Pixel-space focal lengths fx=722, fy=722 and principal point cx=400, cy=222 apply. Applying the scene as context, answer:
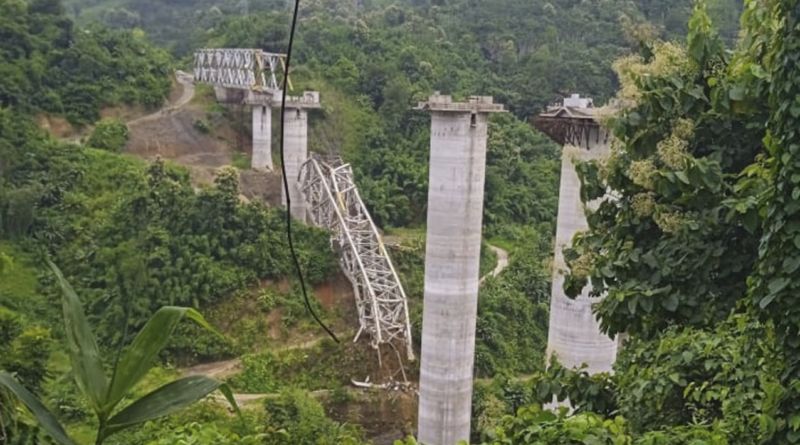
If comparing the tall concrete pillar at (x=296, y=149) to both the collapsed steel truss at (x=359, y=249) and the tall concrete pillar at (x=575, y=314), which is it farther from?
the tall concrete pillar at (x=575, y=314)

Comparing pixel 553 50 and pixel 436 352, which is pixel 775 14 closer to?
pixel 436 352

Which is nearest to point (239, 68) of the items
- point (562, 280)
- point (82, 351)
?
point (562, 280)

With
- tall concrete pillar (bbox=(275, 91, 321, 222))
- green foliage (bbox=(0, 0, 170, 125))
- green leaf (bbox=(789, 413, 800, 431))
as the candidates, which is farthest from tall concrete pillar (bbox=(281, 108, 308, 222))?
green leaf (bbox=(789, 413, 800, 431))

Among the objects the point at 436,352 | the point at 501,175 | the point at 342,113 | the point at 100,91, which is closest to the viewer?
the point at 436,352

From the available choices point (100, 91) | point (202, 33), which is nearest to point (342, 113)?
point (100, 91)

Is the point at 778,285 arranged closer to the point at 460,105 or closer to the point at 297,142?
the point at 460,105

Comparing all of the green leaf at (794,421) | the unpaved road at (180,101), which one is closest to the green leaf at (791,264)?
the green leaf at (794,421)

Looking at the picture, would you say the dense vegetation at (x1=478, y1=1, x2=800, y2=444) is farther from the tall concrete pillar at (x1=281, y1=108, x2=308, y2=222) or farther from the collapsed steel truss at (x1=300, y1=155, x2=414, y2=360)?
the tall concrete pillar at (x1=281, y1=108, x2=308, y2=222)
